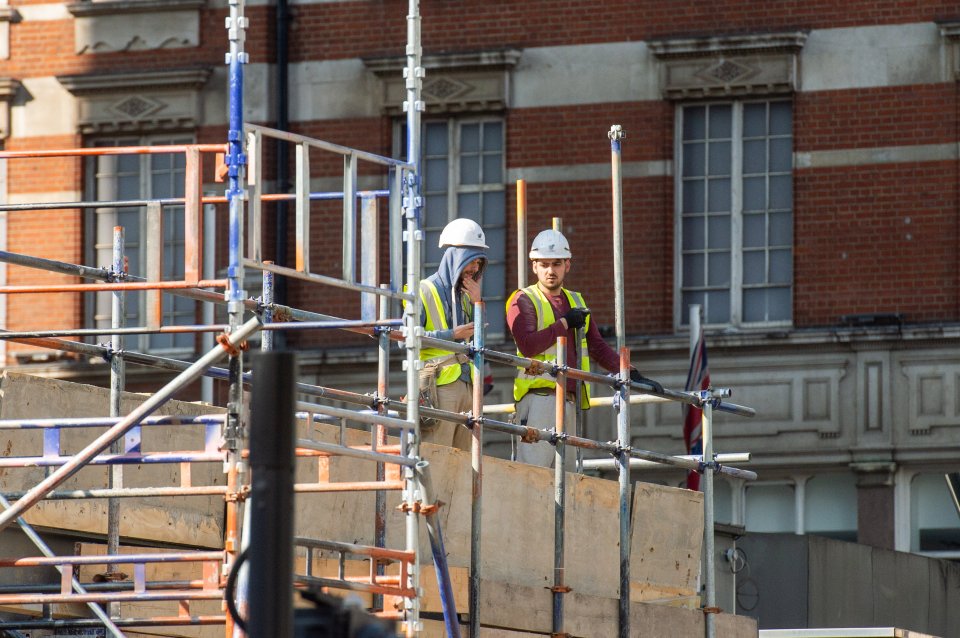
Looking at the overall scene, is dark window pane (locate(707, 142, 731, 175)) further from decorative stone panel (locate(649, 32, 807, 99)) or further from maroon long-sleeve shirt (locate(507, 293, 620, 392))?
maroon long-sleeve shirt (locate(507, 293, 620, 392))

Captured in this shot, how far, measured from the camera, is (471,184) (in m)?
25.1

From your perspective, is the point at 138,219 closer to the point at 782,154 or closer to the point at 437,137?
the point at 437,137

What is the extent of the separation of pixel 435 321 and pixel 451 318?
11 cm

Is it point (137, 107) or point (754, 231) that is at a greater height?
point (137, 107)

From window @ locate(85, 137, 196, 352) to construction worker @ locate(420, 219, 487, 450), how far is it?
12402 millimetres

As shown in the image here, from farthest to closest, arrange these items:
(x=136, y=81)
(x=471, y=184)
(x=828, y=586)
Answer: (x=136, y=81)
(x=471, y=184)
(x=828, y=586)

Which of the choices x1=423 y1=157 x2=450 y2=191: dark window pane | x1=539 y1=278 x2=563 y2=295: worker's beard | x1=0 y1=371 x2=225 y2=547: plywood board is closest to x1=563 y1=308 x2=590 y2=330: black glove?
x1=539 y1=278 x2=563 y2=295: worker's beard

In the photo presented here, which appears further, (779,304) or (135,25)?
(135,25)

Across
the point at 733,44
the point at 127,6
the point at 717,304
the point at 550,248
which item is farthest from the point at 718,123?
the point at 550,248

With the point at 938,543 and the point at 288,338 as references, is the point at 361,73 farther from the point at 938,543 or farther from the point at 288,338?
the point at 938,543

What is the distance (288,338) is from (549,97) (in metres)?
4.05

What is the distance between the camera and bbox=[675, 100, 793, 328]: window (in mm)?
24250

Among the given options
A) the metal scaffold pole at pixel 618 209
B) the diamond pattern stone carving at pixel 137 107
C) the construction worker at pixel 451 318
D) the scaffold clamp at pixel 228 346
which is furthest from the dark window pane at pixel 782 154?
the scaffold clamp at pixel 228 346

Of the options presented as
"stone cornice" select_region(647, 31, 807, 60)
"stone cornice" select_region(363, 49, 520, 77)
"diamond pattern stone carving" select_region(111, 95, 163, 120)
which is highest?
"stone cornice" select_region(647, 31, 807, 60)
